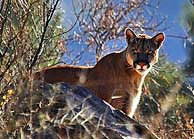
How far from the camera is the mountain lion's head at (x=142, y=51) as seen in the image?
23.9 ft

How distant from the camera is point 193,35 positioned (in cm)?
1680

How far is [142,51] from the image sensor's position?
7.42 metres

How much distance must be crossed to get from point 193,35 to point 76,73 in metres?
9.91

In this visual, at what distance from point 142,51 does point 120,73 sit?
377 millimetres

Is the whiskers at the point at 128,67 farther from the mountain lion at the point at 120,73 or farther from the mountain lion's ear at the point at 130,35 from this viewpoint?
the mountain lion's ear at the point at 130,35

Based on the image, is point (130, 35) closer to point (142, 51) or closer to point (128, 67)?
point (142, 51)

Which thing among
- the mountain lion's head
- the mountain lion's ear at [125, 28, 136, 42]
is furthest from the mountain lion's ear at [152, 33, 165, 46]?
the mountain lion's ear at [125, 28, 136, 42]

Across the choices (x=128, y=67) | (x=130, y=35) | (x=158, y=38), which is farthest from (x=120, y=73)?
Result: (x=158, y=38)

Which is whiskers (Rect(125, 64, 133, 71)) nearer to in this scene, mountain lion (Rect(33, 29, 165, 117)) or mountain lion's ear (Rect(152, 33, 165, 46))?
mountain lion (Rect(33, 29, 165, 117))

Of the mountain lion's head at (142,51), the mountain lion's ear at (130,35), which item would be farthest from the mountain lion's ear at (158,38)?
the mountain lion's ear at (130,35)

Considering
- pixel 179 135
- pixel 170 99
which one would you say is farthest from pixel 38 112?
pixel 179 135

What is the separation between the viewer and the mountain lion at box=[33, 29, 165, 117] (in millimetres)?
7172

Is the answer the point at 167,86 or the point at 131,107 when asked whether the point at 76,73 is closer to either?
the point at 131,107

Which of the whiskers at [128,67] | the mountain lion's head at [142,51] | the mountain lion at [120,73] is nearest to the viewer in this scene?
the mountain lion at [120,73]
